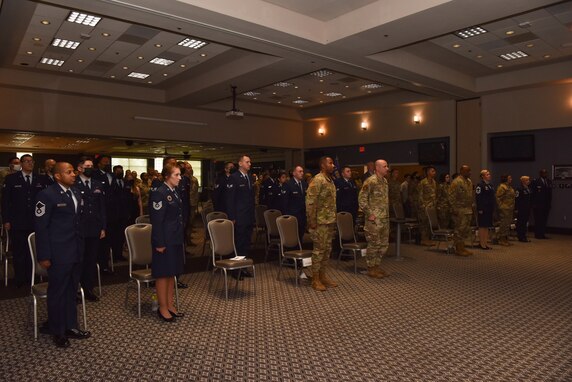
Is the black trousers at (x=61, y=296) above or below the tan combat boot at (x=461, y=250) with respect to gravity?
above

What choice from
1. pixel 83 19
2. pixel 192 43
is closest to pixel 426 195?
pixel 192 43

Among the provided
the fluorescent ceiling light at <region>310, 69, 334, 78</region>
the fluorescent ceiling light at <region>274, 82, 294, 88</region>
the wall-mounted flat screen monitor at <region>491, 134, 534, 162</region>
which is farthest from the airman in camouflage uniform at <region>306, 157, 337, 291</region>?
the wall-mounted flat screen monitor at <region>491, 134, 534, 162</region>

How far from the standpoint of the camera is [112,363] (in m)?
→ 3.58

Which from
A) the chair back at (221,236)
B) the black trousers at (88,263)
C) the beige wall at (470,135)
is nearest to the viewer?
the black trousers at (88,263)

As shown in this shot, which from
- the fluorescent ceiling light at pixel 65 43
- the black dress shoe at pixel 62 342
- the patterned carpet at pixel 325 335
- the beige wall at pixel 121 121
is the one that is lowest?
the patterned carpet at pixel 325 335

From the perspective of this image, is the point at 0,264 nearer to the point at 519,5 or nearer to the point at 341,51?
the point at 341,51

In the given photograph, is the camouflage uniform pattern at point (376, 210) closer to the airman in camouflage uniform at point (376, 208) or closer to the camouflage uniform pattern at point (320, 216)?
the airman in camouflage uniform at point (376, 208)

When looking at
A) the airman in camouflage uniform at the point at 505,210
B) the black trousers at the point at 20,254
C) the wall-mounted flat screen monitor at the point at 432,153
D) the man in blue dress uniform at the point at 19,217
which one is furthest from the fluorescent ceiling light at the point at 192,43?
the wall-mounted flat screen monitor at the point at 432,153

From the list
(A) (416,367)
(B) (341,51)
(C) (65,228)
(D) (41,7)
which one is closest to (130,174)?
(D) (41,7)

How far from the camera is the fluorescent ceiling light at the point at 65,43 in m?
9.52

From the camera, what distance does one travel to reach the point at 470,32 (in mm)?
9219

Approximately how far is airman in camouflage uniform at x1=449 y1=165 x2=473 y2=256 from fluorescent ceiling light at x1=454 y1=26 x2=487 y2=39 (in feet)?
9.47

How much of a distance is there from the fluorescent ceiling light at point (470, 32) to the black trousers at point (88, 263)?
8.11 meters

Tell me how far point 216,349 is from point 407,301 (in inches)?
107
